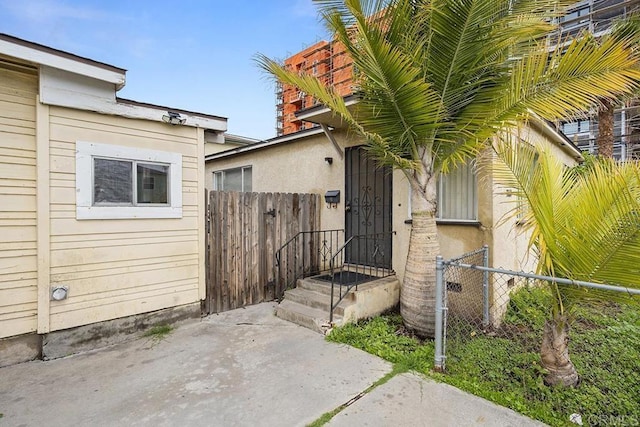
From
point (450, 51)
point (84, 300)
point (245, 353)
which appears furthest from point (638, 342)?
point (84, 300)

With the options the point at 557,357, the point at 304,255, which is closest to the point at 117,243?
the point at 304,255

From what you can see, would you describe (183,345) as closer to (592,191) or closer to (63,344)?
(63,344)

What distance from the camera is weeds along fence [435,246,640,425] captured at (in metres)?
2.74

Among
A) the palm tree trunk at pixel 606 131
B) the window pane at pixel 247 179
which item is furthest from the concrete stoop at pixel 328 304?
the palm tree trunk at pixel 606 131

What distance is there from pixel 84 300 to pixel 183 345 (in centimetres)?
129

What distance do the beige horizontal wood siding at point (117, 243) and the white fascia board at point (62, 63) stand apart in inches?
18.3

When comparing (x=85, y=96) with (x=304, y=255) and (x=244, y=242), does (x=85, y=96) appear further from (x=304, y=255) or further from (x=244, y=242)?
(x=304, y=255)

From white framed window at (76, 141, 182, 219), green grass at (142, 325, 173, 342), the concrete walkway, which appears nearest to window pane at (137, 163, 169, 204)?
white framed window at (76, 141, 182, 219)

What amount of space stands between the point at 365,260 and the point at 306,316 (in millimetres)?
1895

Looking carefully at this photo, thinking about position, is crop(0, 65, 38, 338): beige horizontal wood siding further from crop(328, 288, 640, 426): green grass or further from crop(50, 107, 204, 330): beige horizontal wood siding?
crop(328, 288, 640, 426): green grass

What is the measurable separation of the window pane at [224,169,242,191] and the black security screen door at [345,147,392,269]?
4093 millimetres

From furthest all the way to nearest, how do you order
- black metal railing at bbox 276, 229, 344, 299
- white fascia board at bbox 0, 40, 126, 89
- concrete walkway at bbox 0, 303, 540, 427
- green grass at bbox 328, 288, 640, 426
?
black metal railing at bbox 276, 229, 344, 299, white fascia board at bbox 0, 40, 126, 89, green grass at bbox 328, 288, 640, 426, concrete walkway at bbox 0, 303, 540, 427

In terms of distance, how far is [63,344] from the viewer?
358 centimetres

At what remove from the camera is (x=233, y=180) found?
30.4ft
